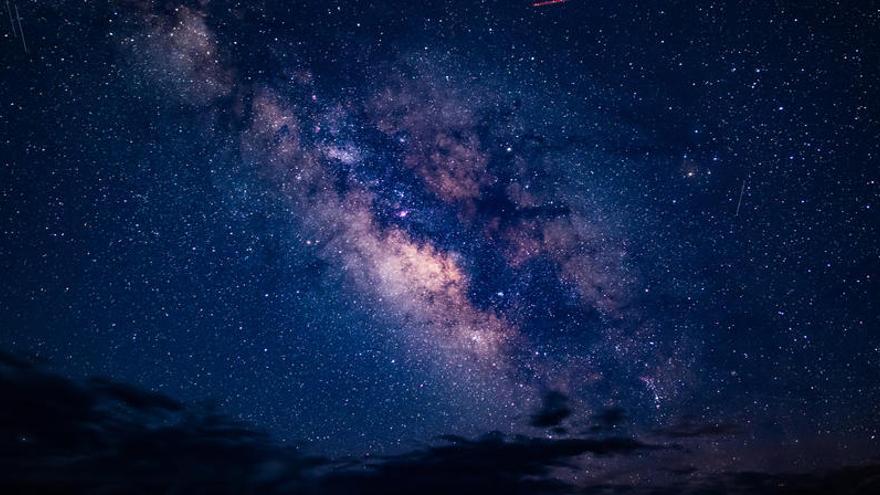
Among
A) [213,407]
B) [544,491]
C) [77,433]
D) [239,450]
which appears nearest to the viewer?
[213,407]

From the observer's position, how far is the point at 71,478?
13859 mm

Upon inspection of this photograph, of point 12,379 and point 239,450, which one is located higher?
point 12,379

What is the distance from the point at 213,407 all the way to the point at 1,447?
611 cm

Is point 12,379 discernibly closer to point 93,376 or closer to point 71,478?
point 93,376

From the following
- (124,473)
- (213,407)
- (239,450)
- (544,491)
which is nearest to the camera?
(213,407)

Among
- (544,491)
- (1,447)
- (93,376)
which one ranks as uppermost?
(93,376)

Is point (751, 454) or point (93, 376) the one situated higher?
point (93, 376)

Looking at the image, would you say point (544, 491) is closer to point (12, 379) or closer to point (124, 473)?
point (124, 473)

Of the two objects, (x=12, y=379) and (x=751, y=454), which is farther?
(x=751, y=454)

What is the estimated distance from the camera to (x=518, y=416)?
11.7m

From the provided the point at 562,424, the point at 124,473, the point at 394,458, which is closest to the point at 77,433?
the point at 124,473

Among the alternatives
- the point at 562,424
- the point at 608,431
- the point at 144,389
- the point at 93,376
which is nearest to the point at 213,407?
the point at 144,389

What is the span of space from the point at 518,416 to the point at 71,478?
12831 millimetres

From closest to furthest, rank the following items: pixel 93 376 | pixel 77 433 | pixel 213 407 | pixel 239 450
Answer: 1. pixel 93 376
2. pixel 213 407
3. pixel 77 433
4. pixel 239 450
